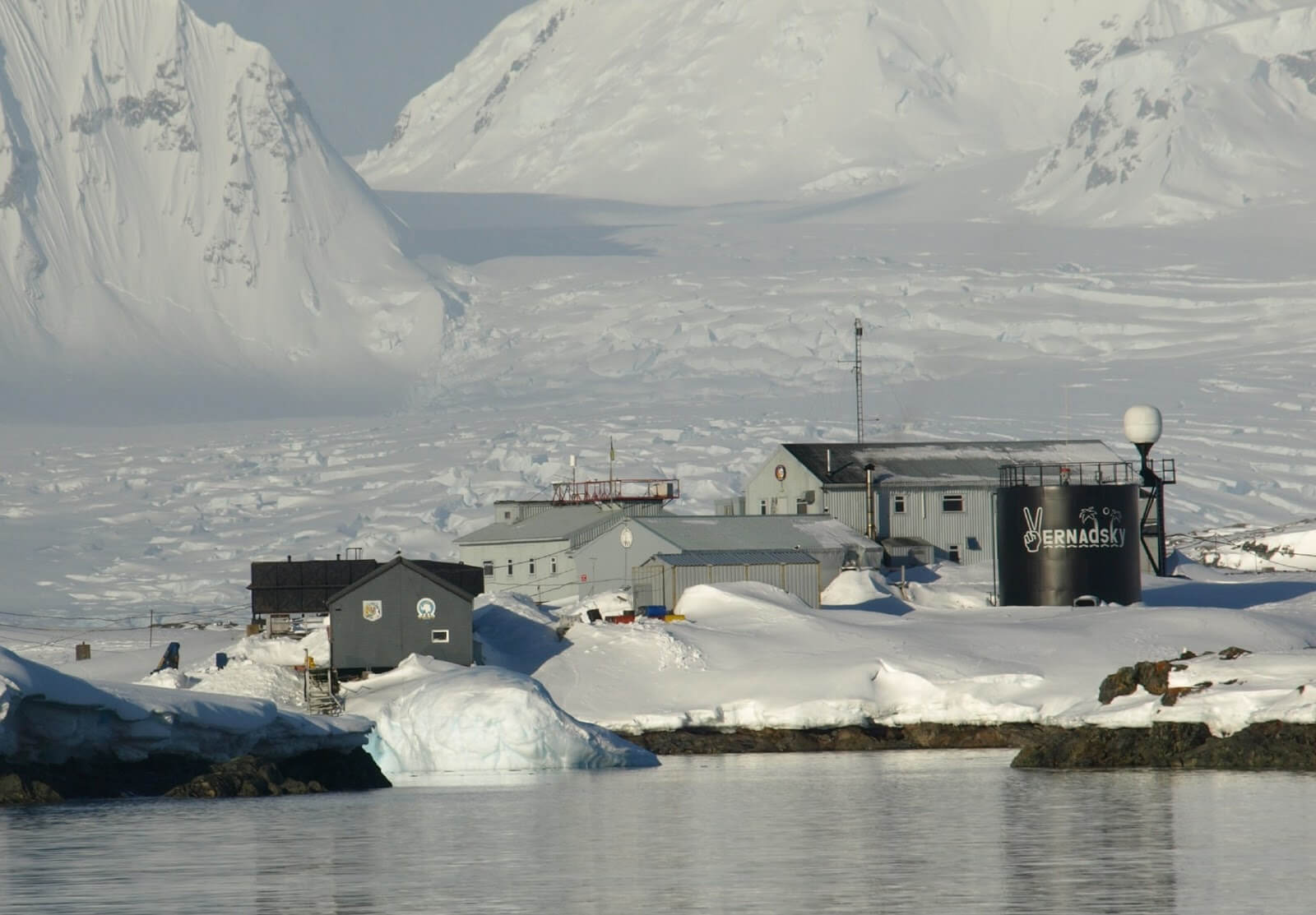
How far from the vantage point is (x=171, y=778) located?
36.8 metres

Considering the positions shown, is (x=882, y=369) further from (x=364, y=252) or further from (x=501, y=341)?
(x=364, y=252)

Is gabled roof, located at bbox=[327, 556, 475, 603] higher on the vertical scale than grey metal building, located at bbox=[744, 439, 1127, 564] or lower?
lower

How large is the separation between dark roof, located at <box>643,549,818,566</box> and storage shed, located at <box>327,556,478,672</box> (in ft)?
36.1

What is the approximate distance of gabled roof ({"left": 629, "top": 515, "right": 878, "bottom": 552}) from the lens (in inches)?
2707

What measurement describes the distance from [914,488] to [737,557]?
8897 mm

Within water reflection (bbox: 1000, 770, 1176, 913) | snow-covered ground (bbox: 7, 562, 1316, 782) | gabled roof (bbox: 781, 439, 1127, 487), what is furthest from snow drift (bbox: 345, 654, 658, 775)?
gabled roof (bbox: 781, 439, 1127, 487)

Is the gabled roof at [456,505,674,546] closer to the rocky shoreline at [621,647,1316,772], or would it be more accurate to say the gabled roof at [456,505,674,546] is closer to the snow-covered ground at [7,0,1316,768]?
the snow-covered ground at [7,0,1316,768]

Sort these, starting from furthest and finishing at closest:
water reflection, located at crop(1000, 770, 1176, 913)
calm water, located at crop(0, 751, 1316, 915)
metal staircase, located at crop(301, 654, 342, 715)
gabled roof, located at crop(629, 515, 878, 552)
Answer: gabled roof, located at crop(629, 515, 878, 552) → metal staircase, located at crop(301, 654, 342, 715) → calm water, located at crop(0, 751, 1316, 915) → water reflection, located at crop(1000, 770, 1176, 913)

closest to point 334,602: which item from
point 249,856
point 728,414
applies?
point 249,856

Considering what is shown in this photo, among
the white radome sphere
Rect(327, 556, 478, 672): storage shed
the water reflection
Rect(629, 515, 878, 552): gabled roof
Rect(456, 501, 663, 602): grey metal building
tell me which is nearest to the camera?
the water reflection

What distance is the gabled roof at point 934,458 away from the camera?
7350cm

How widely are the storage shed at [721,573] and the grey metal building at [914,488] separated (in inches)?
210

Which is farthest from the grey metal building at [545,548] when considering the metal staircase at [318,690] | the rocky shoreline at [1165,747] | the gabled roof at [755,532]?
the rocky shoreline at [1165,747]

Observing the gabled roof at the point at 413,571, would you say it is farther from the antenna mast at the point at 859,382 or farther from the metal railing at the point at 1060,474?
the antenna mast at the point at 859,382
